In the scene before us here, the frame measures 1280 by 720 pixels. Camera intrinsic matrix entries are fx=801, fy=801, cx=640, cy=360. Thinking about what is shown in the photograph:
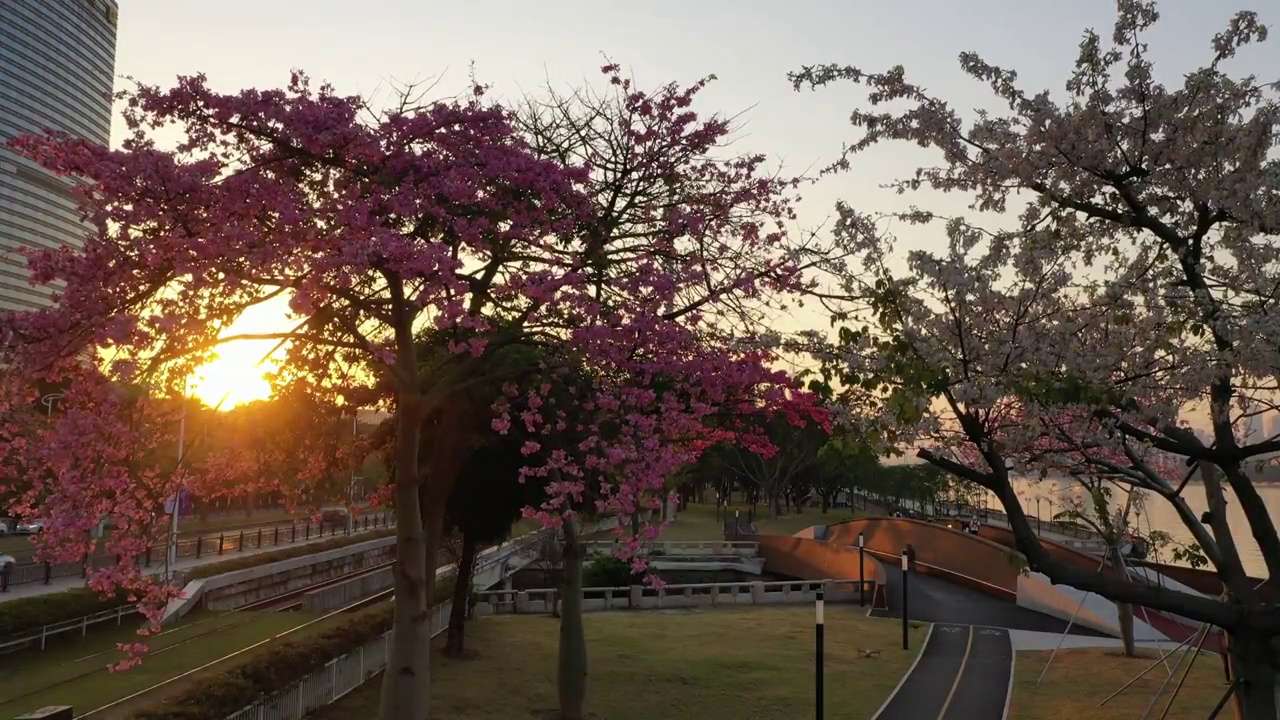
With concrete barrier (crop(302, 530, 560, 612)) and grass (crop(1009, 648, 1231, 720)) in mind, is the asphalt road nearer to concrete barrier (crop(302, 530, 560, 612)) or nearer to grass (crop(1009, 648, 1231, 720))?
grass (crop(1009, 648, 1231, 720))

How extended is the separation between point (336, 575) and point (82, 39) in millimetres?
76692

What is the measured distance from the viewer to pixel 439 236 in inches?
398

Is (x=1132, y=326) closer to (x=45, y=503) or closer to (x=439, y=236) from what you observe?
(x=439, y=236)

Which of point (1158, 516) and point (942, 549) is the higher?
point (942, 549)

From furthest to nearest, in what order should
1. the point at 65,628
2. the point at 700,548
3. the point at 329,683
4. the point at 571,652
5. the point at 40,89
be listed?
the point at 40,89 → the point at 700,548 → the point at 65,628 → the point at 571,652 → the point at 329,683

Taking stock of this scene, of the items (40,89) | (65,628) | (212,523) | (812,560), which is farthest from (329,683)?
(40,89)

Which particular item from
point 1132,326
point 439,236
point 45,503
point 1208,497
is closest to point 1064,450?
point 1132,326

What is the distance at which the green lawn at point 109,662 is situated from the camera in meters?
15.4

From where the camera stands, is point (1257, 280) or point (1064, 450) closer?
point (1257, 280)

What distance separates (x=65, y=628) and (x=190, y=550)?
14989mm

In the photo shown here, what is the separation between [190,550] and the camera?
115 feet

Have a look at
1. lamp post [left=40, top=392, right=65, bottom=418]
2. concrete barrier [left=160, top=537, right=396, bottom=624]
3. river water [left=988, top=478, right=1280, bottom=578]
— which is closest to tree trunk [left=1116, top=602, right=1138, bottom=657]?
river water [left=988, top=478, right=1280, bottom=578]

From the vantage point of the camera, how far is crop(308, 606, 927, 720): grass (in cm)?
1630

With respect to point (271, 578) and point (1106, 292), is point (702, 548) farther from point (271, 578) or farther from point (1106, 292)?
point (1106, 292)
